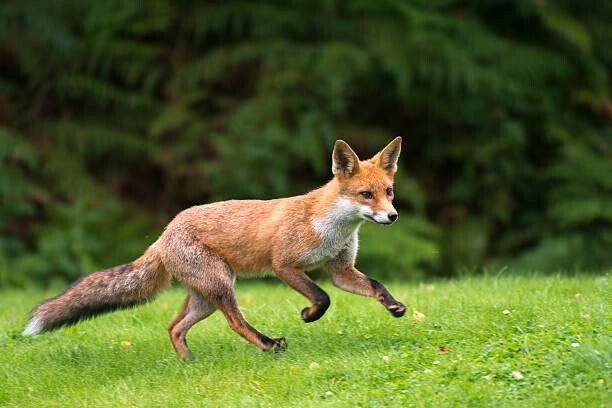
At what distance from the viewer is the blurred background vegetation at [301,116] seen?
11297 millimetres

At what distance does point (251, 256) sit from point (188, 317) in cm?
71

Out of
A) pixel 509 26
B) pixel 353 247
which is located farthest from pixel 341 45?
pixel 353 247

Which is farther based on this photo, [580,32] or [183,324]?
[580,32]

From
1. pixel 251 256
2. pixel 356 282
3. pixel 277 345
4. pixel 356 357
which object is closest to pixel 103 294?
pixel 251 256

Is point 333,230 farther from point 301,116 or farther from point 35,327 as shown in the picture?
point 301,116

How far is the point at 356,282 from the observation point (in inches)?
246

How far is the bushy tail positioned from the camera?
6121 mm

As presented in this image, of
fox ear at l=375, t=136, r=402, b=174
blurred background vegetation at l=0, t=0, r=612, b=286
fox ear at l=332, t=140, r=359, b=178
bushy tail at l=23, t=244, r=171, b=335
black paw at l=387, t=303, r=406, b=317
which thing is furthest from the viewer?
blurred background vegetation at l=0, t=0, r=612, b=286

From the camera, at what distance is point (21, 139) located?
11.6 m

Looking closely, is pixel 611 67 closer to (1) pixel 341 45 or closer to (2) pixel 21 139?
(1) pixel 341 45

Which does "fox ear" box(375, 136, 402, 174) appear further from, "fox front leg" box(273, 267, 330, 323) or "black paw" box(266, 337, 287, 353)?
"black paw" box(266, 337, 287, 353)

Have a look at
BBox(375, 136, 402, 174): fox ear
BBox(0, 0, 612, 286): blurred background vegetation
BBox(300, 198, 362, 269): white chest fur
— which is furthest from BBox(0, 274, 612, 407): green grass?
BBox(0, 0, 612, 286): blurred background vegetation

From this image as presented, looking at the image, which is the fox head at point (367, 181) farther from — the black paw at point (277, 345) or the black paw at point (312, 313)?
the black paw at point (277, 345)

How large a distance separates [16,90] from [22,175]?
1.72m
